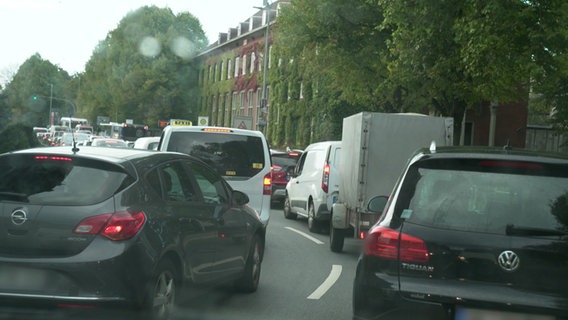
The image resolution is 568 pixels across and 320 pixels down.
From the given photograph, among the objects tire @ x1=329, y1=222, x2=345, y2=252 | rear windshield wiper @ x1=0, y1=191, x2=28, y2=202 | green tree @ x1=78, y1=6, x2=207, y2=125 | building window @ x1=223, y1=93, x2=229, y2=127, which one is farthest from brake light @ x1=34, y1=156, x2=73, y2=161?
green tree @ x1=78, y1=6, x2=207, y2=125

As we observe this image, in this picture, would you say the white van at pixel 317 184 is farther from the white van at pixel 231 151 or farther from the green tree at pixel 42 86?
the green tree at pixel 42 86

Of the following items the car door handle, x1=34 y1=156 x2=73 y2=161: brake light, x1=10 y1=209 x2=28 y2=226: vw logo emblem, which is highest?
x1=34 y1=156 x2=73 y2=161: brake light

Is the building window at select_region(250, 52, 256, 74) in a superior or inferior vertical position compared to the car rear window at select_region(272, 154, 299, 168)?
superior

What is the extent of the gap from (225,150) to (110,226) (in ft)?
20.5

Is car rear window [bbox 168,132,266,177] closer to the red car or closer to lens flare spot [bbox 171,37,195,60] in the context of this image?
the red car

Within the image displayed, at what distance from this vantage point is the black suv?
444 centimetres

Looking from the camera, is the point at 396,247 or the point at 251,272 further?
the point at 251,272

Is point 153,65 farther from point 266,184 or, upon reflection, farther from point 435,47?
point 266,184

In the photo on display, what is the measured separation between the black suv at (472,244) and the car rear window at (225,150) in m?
6.94

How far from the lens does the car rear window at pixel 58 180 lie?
575cm

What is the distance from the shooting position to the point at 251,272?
8.29 meters

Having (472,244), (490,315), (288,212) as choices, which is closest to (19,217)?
(472,244)

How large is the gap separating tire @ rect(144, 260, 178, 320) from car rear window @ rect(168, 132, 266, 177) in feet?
18.0

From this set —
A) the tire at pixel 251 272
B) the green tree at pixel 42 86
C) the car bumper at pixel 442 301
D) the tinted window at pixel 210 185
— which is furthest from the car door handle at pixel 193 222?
the green tree at pixel 42 86
